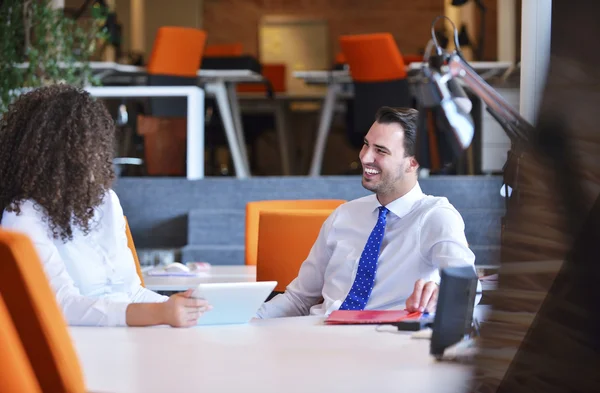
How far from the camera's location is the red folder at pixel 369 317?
A: 5.25ft

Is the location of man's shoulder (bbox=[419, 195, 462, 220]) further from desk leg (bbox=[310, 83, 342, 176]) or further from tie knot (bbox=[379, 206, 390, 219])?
desk leg (bbox=[310, 83, 342, 176])

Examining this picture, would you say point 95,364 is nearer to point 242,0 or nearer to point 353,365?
point 353,365

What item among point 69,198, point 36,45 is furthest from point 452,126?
point 36,45

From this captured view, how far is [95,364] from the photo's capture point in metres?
1.18

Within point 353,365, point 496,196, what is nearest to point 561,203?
point 496,196

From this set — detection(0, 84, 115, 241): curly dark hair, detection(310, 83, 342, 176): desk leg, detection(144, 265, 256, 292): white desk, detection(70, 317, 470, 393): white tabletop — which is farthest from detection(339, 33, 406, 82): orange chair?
detection(70, 317, 470, 393): white tabletop

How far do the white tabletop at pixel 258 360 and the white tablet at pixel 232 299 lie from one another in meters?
0.02

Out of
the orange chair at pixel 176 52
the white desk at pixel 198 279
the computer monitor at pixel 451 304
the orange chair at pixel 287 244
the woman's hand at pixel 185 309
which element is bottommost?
the white desk at pixel 198 279

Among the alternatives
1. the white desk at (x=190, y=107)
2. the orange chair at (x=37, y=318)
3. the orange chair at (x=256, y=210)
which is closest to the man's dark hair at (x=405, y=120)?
the orange chair at (x=37, y=318)

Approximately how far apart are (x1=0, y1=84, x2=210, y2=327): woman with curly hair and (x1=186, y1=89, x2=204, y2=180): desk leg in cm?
392

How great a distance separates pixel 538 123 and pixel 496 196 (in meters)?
0.05

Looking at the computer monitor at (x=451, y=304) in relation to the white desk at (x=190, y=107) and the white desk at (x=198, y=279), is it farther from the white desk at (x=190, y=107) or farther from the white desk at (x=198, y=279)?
the white desk at (x=190, y=107)

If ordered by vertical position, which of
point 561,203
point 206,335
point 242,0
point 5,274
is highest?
point 242,0

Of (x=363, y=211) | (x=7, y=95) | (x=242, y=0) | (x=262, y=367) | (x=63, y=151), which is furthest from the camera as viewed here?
(x=242, y=0)
